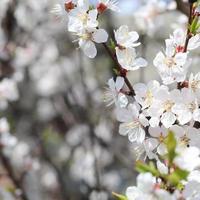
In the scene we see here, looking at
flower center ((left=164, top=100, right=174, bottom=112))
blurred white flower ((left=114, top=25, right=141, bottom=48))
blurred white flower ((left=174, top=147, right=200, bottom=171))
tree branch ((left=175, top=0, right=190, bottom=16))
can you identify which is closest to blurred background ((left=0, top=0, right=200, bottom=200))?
tree branch ((left=175, top=0, right=190, bottom=16))

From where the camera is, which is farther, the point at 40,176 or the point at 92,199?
the point at 40,176

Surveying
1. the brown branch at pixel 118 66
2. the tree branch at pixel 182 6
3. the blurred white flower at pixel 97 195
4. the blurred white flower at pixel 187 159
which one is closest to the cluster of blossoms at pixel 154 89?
the brown branch at pixel 118 66

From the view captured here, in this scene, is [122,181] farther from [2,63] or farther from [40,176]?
[2,63]

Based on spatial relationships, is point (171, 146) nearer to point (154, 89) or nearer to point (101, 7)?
point (154, 89)

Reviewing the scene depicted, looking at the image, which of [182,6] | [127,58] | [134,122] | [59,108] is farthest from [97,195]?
[59,108]

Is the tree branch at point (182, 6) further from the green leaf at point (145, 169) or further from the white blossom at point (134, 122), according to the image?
the green leaf at point (145, 169)

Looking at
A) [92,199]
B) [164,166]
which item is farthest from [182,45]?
[92,199]

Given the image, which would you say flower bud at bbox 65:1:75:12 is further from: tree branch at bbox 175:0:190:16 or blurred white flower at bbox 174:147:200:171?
tree branch at bbox 175:0:190:16

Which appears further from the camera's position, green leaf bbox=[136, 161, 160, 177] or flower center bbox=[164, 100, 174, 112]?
flower center bbox=[164, 100, 174, 112]

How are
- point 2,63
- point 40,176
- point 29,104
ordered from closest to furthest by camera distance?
1. point 2,63
2. point 40,176
3. point 29,104
